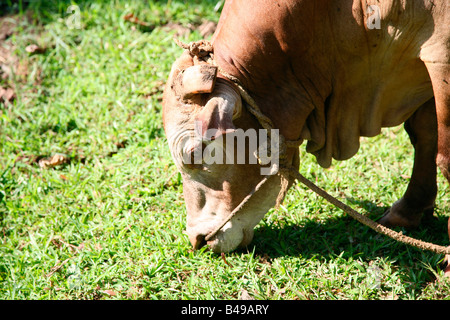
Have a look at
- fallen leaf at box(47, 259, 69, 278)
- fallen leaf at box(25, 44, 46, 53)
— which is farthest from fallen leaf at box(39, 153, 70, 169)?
fallen leaf at box(25, 44, 46, 53)

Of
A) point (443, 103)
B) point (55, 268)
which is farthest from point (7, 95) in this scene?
point (443, 103)

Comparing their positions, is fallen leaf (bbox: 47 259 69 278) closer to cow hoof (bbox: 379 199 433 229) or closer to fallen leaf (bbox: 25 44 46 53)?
cow hoof (bbox: 379 199 433 229)

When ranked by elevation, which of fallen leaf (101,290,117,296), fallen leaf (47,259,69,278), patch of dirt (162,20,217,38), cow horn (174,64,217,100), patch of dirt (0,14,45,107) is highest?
cow horn (174,64,217,100)

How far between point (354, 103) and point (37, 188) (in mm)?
3040

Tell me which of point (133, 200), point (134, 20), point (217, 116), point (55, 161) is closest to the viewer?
point (217, 116)

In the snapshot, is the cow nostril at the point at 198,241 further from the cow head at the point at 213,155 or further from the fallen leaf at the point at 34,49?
the fallen leaf at the point at 34,49

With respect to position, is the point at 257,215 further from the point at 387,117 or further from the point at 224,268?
the point at 387,117

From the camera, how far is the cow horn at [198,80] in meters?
3.15

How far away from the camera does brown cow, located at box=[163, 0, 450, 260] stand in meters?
3.26

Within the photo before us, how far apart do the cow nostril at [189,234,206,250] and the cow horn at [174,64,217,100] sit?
111 cm

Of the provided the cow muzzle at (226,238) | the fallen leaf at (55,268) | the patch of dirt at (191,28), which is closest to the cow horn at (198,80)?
the cow muzzle at (226,238)

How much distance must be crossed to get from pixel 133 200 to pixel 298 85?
79.6 inches

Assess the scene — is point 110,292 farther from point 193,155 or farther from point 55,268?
point 193,155

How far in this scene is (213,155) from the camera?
11.5 ft
